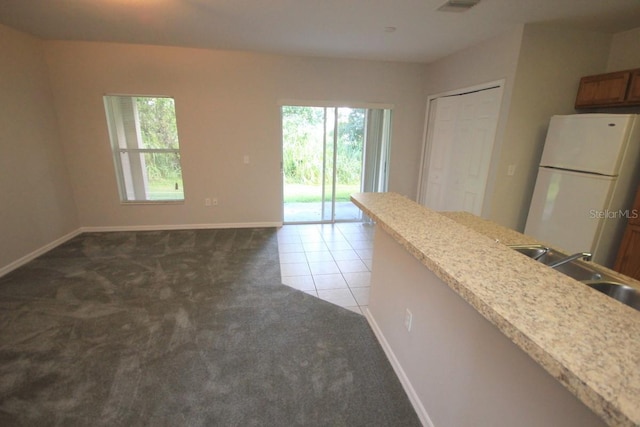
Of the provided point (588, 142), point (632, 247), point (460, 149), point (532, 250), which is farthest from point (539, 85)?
point (532, 250)

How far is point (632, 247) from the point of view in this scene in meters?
2.50

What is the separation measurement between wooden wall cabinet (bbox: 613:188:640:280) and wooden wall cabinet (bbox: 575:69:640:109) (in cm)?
89

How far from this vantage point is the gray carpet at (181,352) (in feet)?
5.31

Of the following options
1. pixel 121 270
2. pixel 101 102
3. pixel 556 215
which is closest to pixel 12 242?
pixel 121 270

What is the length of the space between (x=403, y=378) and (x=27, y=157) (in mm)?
4631

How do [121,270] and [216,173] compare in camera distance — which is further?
[216,173]

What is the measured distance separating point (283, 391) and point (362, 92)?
13.7 feet

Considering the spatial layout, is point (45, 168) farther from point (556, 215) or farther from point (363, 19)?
point (556, 215)

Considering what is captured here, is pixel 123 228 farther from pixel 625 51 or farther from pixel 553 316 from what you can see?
pixel 625 51

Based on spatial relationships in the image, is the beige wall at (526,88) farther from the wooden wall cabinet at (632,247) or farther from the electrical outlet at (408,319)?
the electrical outlet at (408,319)

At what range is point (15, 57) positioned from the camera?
326 cm

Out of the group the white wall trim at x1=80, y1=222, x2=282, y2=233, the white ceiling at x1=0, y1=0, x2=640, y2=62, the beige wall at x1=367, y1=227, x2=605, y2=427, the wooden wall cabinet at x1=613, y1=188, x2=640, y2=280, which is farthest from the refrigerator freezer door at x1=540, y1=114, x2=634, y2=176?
the white wall trim at x1=80, y1=222, x2=282, y2=233

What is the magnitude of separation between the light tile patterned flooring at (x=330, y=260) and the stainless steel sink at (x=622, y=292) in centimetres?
163

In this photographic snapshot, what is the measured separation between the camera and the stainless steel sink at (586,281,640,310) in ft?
4.00
